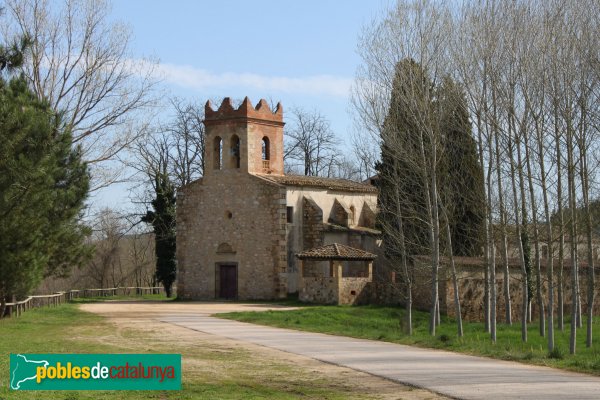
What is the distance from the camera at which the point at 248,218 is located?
44.2 metres

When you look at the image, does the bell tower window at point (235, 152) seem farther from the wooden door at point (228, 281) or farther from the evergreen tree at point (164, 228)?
the evergreen tree at point (164, 228)

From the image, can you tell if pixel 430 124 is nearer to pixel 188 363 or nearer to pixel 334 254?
pixel 188 363

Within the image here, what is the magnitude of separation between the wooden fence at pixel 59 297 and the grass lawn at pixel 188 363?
2.38 meters

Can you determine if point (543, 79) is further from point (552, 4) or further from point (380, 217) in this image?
point (380, 217)

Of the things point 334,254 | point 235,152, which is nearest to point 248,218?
point 235,152

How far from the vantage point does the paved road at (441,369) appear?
11.7 metres

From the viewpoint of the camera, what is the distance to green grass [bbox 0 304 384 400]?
1180 cm

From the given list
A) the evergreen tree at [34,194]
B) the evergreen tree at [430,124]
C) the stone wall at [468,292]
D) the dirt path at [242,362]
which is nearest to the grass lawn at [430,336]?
the stone wall at [468,292]

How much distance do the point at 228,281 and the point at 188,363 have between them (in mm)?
28976

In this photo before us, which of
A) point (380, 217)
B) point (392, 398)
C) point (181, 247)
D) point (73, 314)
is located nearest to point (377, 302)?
point (380, 217)

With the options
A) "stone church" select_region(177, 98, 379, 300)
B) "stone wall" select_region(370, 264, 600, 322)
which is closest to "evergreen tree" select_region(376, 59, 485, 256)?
"stone wall" select_region(370, 264, 600, 322)

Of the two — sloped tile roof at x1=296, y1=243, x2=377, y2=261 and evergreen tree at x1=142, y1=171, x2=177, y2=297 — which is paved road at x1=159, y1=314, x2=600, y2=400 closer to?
sloped tile roof at x1=296, y1=243, x2=377, y2=261

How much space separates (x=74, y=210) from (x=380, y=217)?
15905 mm

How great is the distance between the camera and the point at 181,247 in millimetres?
45938
